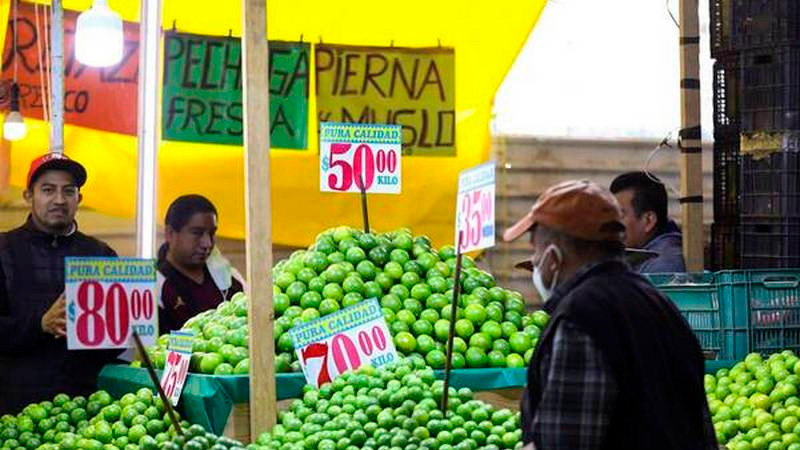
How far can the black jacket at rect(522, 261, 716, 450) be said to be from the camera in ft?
9.80

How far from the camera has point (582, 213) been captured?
3133 millimetres

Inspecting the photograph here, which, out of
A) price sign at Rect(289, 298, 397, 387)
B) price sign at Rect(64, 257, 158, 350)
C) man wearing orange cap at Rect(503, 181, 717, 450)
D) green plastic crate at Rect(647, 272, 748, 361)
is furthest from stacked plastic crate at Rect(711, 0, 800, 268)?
man wearing orange cap at Rect(503, 181, 717, 450)

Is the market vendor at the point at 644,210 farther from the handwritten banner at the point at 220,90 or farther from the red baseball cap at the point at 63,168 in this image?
the red baseball cap at the point at 63,168

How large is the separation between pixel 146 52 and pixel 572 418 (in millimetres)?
5197

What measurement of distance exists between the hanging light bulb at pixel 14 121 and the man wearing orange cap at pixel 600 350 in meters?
4.72

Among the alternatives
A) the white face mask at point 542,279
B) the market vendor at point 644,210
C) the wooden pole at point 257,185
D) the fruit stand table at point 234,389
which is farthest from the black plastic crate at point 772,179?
the white face mask at point 542,279

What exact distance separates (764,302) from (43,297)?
315 centimetres

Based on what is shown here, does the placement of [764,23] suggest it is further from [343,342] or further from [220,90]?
[220,90]

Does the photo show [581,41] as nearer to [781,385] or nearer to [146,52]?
[146,52]

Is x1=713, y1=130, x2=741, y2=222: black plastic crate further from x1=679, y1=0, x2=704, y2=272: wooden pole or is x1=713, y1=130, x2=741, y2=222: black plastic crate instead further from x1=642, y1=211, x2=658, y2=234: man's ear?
x1=642, y1=211, x2=658, y2=234: man's ear

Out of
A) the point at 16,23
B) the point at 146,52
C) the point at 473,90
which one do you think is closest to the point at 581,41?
the point at 473,90

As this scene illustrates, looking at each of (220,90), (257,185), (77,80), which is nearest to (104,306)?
(257,185)

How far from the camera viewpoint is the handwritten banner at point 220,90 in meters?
7.73

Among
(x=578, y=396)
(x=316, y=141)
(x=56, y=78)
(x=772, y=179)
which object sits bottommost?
(x=578, y=396)
